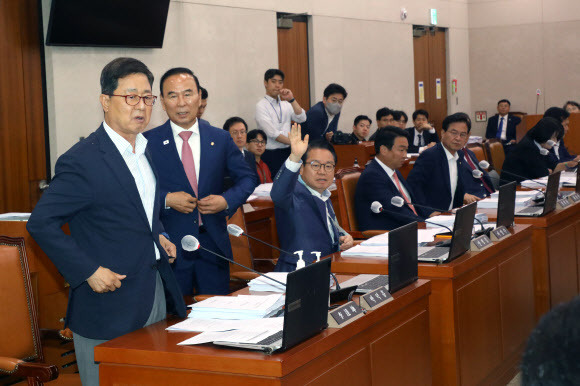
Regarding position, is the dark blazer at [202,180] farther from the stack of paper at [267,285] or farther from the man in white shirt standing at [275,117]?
the man in white shirt standing at [275,117]

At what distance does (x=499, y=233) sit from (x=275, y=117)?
4061 mm

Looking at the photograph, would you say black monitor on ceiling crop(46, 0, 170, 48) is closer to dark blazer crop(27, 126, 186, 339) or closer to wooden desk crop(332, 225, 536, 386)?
wooden desk crop(332, 225, 536, 386)

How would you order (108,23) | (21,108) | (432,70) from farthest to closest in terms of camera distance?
(432,70) → (108,23) → (21,108)

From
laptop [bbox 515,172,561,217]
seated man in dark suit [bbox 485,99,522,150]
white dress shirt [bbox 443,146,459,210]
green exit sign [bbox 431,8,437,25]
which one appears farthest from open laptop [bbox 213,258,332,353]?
seated man in dark suit [bbox 485,99,522,150]

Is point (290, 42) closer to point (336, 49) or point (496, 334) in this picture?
point (336, 49)

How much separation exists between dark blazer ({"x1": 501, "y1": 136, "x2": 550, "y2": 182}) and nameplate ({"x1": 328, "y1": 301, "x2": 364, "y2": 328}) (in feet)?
13.3

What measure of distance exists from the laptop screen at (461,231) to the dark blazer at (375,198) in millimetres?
1099

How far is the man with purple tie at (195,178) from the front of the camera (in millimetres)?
3043

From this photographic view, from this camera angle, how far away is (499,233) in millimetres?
3275

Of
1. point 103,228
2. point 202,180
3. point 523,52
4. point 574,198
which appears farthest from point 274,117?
point 523,52

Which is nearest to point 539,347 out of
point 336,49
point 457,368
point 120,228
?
point 120,228

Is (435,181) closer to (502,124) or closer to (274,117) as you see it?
(274,117)

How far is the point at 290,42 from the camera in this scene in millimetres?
8383

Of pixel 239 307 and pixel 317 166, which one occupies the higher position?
pixel 317 166
